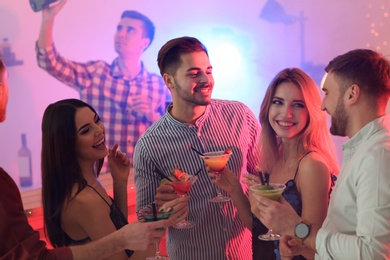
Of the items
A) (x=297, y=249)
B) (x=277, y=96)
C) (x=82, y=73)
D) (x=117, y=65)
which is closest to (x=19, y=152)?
(x=82, y=73)

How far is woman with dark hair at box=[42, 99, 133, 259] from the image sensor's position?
219cm

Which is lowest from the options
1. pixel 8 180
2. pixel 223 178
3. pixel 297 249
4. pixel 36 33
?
pixel 297 249

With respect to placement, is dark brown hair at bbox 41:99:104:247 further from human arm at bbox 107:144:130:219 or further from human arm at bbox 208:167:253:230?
human arm at bbox 208:167:253:230

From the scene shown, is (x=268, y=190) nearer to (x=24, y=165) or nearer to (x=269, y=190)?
(x=269, y=190)

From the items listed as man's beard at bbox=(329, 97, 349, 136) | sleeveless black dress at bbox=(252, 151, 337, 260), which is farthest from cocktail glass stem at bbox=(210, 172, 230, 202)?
man's beard at bbox=(329, 97, 349, 136)

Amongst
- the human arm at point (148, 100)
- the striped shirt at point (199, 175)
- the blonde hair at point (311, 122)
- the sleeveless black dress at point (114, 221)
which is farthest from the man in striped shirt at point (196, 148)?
the human arm at point (148, 100)

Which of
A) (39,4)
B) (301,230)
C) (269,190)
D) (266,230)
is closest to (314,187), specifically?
(269,190)

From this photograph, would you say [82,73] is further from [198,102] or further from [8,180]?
[8,180]

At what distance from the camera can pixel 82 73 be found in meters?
6.05

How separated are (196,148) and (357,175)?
134 cm

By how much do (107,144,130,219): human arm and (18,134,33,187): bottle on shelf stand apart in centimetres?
301

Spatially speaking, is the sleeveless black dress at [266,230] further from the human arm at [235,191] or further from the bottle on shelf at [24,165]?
the bottle on shelf at [24,165]

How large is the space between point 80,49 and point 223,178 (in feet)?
12.6

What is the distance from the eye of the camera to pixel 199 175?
2.91 m
